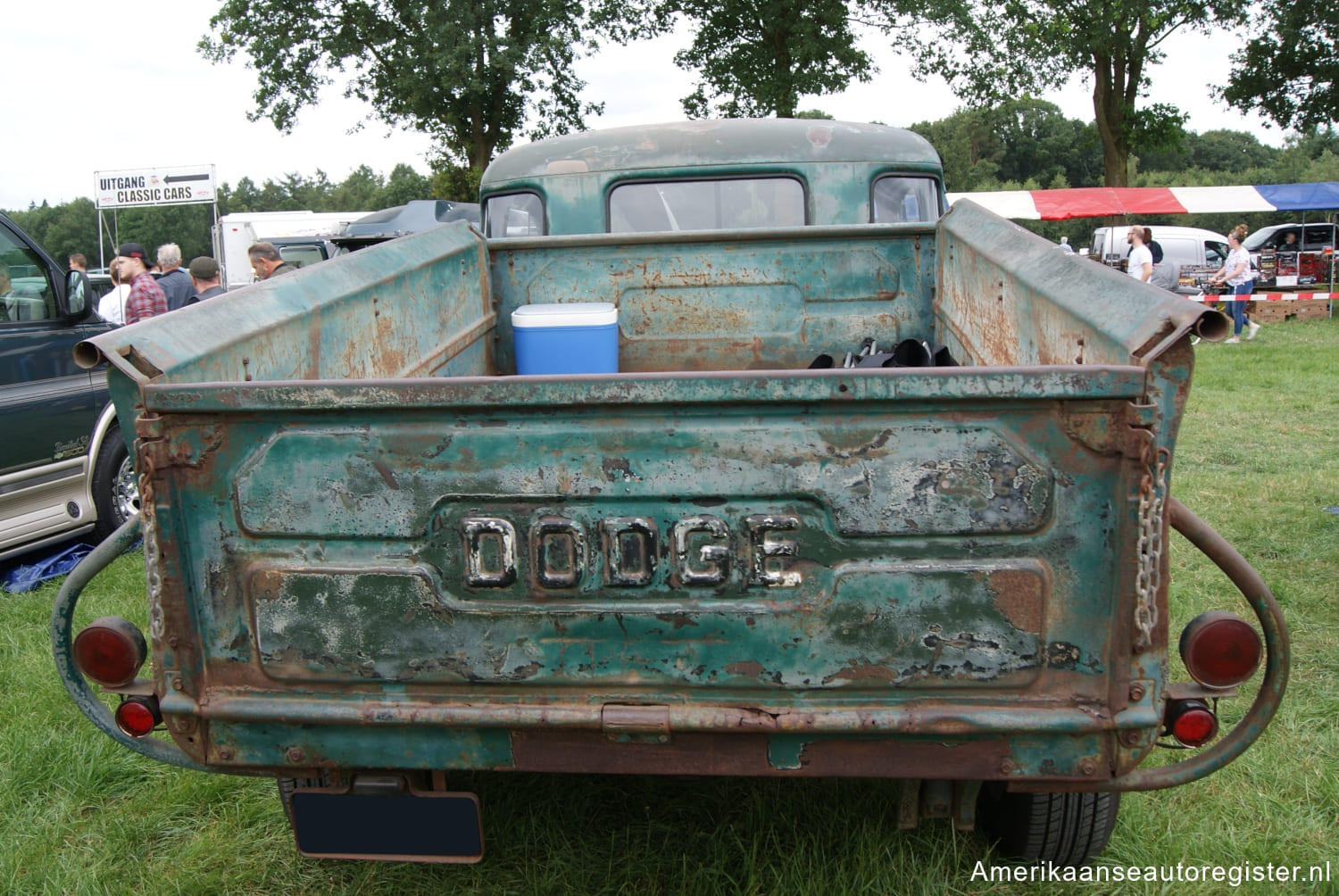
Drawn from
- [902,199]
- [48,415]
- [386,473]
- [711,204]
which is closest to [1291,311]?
[902,199]

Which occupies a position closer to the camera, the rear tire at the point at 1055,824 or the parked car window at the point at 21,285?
the rear tire at the point at 1055,824

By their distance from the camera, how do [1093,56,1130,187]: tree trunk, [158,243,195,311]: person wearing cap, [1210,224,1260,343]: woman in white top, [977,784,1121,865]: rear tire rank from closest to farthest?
1. [977,784,1121,865]: rear tire
2. [158,243,195,311]: person wearing cap
3. [1210,224,1260,343]: woman in white top
4. [1093,56,1130,187]: tree trunk

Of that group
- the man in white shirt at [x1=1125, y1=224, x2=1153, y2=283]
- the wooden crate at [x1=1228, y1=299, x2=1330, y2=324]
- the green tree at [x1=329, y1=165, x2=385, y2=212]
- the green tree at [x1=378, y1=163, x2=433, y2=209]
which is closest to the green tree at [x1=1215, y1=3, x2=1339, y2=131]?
the wooden crate at [x1=1228, y1=299, x2=1330, y2=324]

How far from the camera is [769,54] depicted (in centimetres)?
1973

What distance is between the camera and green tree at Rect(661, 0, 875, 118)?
62.8 feet

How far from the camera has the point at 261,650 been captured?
185 cm

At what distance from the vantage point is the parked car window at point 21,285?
4.69 m

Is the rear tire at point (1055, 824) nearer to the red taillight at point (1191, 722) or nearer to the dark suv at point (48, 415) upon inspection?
the red taillight at point (1191, 722)

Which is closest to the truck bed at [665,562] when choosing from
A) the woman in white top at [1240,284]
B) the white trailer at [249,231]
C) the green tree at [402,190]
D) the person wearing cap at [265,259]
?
the person wearing cap at [265,259]

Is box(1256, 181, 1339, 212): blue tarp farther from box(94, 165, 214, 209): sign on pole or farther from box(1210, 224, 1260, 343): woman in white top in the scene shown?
box(94, 165, 214, 209): sign on pole

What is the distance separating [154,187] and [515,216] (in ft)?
53.2

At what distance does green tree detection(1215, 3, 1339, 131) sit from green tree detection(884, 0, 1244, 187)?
5.44 ft

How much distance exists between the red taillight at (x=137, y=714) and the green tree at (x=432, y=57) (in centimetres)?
1934

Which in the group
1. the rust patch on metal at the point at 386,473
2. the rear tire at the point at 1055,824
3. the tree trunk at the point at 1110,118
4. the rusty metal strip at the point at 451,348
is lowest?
the rear tire at the point at 1055,824
